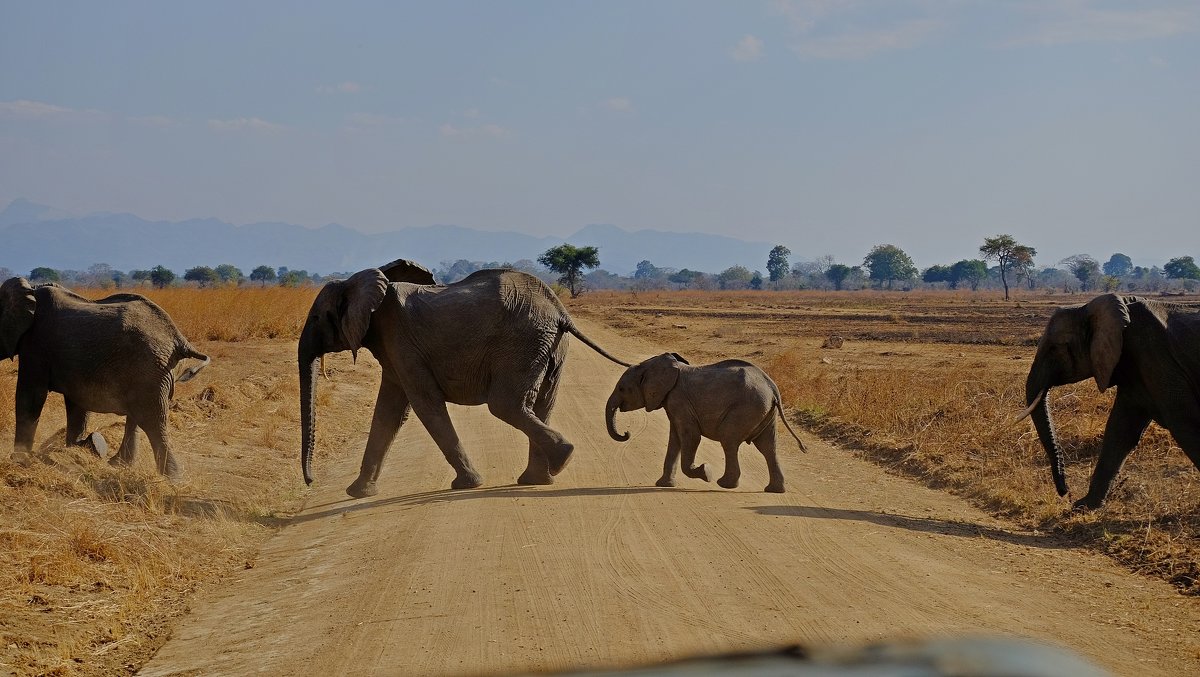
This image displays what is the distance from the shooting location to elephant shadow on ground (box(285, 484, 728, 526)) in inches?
410

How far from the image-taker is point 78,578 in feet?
24.5

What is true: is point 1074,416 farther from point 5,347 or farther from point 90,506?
point 5,347

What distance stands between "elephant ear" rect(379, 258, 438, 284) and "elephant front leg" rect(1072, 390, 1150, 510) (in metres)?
6.73

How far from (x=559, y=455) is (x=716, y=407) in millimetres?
1585

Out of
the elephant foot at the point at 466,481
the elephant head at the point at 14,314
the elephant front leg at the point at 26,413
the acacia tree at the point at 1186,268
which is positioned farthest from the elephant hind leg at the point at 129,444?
the acacia tree at the point at 1186,268

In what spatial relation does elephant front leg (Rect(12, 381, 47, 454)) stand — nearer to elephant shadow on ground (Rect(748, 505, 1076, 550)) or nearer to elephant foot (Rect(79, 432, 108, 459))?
elephant foot (Rect(79, 432, 108, 459))

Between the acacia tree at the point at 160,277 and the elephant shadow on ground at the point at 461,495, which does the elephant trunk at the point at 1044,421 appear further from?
the acacia tree at the point at 160,277

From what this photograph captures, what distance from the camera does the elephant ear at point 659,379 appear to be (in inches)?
437

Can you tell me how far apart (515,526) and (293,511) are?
116 inches

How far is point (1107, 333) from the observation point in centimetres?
975

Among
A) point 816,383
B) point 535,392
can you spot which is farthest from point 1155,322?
point 816,383

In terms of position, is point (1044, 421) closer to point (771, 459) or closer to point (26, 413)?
point (771, 459)

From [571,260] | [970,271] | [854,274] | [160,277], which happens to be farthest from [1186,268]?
[160,277]

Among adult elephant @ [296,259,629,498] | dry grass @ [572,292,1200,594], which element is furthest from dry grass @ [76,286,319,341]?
adult elephant @ [296,259,629,498]
